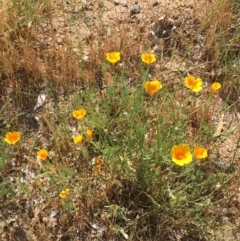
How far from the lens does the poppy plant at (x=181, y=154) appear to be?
225cm

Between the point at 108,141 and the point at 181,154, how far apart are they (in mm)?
566

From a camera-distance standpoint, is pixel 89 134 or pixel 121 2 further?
pixel 121 2

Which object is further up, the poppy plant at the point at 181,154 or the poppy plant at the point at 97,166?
the poppy plant at the point at 181,154

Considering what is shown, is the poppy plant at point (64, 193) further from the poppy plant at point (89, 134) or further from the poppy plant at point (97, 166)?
the poppy plant at point (89, 134)

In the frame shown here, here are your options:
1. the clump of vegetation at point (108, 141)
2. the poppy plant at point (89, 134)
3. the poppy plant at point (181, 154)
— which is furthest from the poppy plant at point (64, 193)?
the poppy plant at point (181, 154)

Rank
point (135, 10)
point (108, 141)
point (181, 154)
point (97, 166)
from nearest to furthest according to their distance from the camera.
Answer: point (181, 154) → point (97, 166) → point (108, 141) → point (135, 10)

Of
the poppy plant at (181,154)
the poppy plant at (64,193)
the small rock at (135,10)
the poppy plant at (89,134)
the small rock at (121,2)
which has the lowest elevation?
the poppy plant at (64,193)

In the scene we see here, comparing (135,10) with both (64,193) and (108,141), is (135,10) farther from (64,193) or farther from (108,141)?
(64,193)

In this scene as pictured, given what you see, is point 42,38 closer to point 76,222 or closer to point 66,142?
point 66,142

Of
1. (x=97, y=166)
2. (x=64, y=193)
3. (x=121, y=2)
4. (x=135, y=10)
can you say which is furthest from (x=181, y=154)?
(x=121, y=2)

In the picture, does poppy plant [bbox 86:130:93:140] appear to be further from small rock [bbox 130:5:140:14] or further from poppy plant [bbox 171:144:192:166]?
small rock [bbox 130:5:140:14]

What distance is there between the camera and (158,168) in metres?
2.41

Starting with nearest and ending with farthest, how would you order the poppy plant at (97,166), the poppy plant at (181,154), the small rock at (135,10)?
the poppy plant at (181,154) → the poppy plant at (97,166) → the small rock at (135,10)

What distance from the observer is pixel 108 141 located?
2697mm
